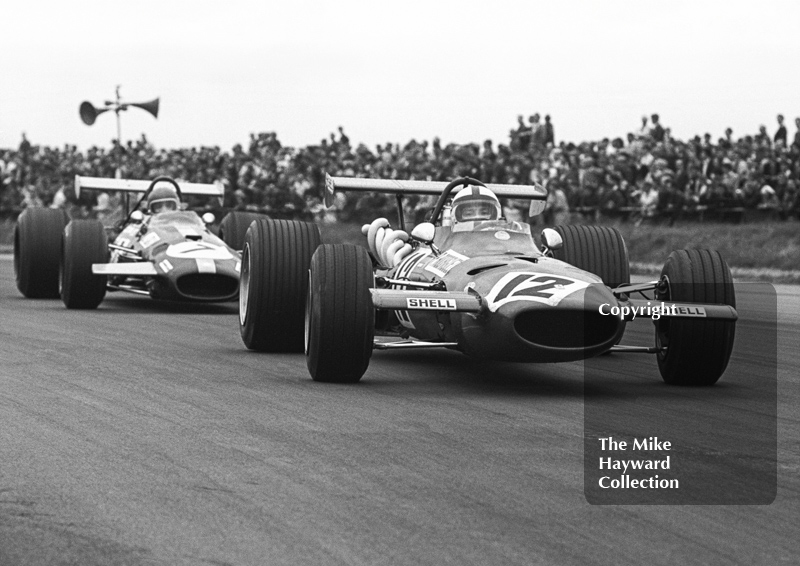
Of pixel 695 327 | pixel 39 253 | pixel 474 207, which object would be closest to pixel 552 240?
pixel 474 207

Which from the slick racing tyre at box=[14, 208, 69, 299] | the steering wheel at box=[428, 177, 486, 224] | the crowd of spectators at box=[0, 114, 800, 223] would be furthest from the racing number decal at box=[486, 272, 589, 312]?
the crowd of spectators at box=[0, 114, 800, 223]

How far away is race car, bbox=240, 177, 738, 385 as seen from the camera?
799 cm

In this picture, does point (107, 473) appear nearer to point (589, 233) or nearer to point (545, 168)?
point (589, 233)

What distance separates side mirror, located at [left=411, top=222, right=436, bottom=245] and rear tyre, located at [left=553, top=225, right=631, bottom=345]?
5.63 ft

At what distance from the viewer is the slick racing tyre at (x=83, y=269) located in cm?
1492

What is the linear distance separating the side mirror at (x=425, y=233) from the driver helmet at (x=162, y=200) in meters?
7.81

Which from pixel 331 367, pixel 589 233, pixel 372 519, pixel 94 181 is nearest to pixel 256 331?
pixel 331 367

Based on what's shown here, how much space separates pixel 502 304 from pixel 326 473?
2681 millimetres

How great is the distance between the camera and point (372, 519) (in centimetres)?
477

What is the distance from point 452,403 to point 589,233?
375 cm

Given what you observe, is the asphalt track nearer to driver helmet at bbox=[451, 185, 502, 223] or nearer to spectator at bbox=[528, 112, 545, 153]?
driver helmet at bbox=[451, 185, 502, 223]

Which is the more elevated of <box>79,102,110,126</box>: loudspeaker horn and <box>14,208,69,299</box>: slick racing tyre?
<box>79,102,110,126</box>: loudspeaker horn

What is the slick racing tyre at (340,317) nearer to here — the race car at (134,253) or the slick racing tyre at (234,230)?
the race car at (134,253)

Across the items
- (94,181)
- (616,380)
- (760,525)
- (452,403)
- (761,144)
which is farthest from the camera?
(761,144)
